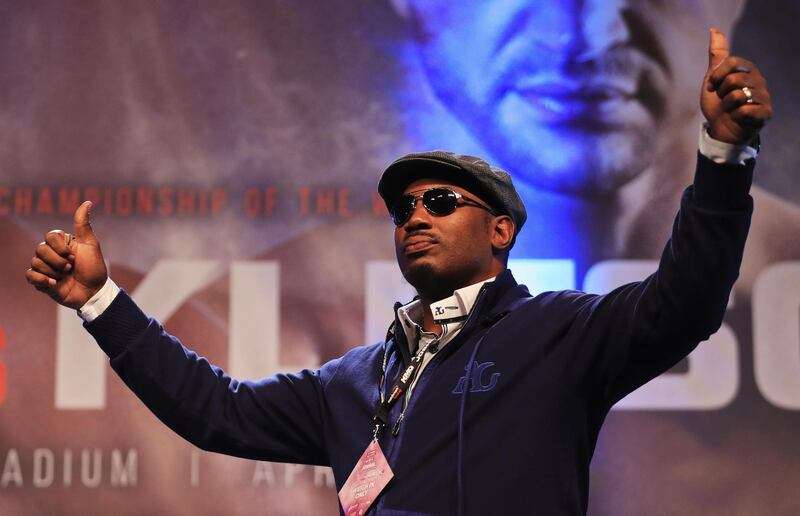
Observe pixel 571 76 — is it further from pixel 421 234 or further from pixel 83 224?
pixel 83 224

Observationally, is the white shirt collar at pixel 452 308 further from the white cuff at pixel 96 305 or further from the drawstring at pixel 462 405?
the white cuff at pixel 96 305

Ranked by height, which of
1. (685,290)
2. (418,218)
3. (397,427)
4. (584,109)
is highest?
(584,109)

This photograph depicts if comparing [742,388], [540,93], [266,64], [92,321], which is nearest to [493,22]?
[540,93]

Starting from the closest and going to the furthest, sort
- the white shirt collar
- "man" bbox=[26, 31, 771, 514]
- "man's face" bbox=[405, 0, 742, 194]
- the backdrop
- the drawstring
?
"man" bbox=[26, 31, 771, 514], the drawstring, the white shirt collar, the backdrop, "man's face" bbox=[405, 0, 742, 194]

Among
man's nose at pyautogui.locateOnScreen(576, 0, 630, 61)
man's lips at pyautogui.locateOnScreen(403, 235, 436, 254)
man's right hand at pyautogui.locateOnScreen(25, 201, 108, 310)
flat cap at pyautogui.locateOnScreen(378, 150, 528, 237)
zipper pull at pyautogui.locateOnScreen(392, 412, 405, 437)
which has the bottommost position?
zipper pull at pyautogui.locateOnScreen(392, 412, 405, 437)

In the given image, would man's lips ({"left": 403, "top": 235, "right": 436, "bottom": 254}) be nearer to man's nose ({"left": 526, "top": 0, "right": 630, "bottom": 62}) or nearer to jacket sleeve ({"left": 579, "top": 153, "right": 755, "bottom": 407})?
jacket sleeve ({"left": 579, "top": 153, "right": 755, "bottom": 407})

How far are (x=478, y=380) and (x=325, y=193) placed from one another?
148cm

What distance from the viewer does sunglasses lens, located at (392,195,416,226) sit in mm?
1900

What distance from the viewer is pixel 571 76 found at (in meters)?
3.04

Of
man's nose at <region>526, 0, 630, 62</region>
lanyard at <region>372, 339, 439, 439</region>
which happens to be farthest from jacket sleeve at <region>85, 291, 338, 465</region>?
man's nose at <region>526, 0, 630, 62</region>

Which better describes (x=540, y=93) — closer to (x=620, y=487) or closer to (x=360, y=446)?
(x=620, y=487)

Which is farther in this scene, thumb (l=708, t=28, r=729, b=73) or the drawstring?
the drawstring

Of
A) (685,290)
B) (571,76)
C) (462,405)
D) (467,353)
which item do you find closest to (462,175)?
(467,353)

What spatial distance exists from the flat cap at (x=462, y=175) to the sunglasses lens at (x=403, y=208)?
60 mm
